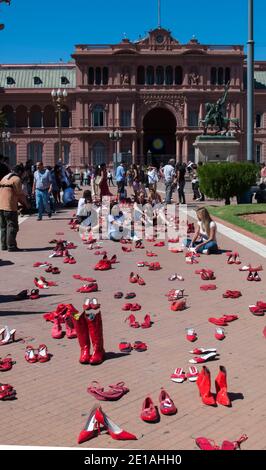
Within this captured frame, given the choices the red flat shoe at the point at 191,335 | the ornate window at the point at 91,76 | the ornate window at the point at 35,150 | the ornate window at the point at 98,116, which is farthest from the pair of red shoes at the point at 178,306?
the ornate window at the point at 35,150

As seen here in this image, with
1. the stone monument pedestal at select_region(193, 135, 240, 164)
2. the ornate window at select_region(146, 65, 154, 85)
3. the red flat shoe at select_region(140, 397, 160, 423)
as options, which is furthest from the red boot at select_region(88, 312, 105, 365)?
the ornate window at select_region(146, 65, 154, 85)

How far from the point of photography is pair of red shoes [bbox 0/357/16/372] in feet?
21.1

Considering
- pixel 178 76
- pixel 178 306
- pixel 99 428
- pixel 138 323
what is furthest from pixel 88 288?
pixel 178 76

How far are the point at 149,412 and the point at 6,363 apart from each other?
190 cm

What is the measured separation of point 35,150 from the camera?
7975 centimetres

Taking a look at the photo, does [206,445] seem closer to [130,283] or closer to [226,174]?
[130,283]

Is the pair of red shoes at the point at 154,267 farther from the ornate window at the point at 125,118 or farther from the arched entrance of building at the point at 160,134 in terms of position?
the arched entrance of building at the point at 160,134

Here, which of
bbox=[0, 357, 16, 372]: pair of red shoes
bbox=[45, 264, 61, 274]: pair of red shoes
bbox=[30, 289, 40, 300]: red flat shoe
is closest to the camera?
bbox=[0, 357, 16, 372]: pair of red shoes

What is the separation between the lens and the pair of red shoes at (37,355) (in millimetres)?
6672

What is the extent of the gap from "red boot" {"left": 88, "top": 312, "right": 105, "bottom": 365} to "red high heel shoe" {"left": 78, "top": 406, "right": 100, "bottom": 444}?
1.56 meters

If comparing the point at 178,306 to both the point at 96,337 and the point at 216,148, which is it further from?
the point at 216,148

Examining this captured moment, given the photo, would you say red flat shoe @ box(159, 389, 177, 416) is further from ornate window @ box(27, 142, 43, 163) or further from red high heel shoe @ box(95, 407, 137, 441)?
ornate window @ box(27, 142, 43, 163)
